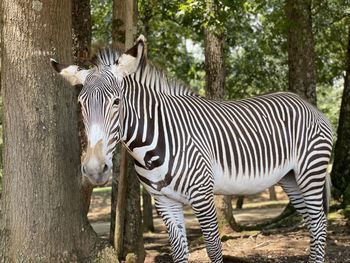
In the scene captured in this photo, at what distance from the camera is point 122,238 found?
6.54 m

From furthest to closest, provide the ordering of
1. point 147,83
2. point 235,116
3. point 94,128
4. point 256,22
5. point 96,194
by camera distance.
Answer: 1. point 96,194
2. point 256,22
3. point 235,116
4. point 147,83
5. point 94,128

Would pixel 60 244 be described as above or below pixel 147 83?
below

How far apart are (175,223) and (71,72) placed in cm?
204

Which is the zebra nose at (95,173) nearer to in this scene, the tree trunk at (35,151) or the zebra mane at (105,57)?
the tree trunk at (35,151)

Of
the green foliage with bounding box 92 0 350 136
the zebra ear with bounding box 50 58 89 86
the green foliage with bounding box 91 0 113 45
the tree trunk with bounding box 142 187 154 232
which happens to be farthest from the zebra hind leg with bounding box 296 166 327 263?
the green foliage with bounding box 91 0 113 45

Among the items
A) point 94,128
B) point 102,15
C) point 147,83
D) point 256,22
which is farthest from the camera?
point 256,22

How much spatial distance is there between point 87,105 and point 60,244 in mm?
1238

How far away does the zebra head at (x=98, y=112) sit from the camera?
455 centimetres

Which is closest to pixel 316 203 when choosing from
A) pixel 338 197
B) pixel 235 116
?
pixel 235 116

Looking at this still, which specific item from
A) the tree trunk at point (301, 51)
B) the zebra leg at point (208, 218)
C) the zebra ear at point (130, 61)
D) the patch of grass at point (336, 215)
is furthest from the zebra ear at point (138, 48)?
the patch of grass at point (336, 215)

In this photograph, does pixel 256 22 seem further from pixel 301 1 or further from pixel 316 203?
pixel 316 203

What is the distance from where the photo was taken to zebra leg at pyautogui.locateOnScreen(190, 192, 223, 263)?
5.62m

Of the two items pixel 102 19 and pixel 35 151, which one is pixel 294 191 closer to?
pixel 35 151

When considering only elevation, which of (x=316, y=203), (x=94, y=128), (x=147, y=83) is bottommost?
(x=316, y=203)
